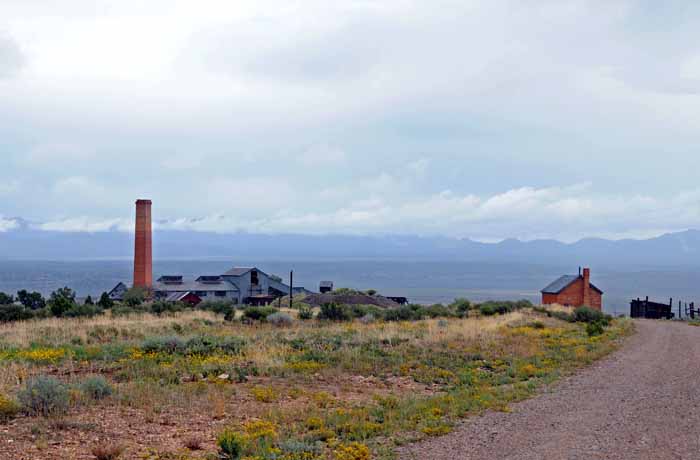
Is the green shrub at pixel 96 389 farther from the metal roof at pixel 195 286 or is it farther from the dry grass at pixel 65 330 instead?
the metal roof at pixel 195 286

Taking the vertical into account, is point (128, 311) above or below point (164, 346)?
below

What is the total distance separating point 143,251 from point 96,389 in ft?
185

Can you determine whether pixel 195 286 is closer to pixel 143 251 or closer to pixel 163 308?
pixel 143 251

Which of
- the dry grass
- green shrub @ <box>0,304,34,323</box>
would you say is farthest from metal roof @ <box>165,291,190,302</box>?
the dry grass

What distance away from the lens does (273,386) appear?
1393 centimetres

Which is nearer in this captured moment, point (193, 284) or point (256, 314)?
point (256, 314)

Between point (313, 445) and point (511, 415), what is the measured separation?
12.1ft

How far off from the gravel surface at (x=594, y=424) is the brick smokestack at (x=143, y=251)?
55.6m

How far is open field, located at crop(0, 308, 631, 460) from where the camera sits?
9.25m

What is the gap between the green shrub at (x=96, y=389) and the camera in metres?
11.7

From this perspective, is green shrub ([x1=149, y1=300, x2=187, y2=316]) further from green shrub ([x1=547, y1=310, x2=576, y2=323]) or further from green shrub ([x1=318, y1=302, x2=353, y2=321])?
green shrub ([x1=547, y1=310, x2=576, y2=323])

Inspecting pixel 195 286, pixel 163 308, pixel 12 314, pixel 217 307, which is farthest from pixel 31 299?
pixel 195 286

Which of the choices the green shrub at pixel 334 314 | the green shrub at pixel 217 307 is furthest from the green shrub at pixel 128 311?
the green shrub at pixel 334 314

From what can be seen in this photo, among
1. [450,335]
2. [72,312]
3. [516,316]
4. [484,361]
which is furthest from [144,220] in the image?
[484,361]
